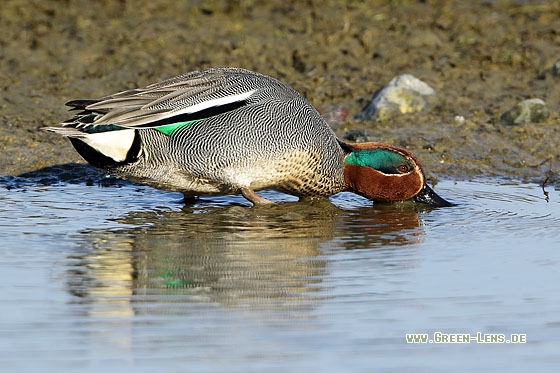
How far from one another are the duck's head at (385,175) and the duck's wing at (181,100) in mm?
618

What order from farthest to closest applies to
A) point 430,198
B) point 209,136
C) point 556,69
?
point 556,69 → point 430,198 → point 209,136

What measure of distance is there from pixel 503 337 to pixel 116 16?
675 centimetres

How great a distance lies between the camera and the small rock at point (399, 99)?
8.70 meters

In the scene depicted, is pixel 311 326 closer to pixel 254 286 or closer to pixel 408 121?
pixel 254 286

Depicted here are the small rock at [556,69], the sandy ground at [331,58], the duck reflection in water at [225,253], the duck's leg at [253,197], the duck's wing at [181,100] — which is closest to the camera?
the duck reflection in water at [225,253]

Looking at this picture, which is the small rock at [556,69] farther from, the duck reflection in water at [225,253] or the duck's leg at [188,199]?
the duck's leg at [188,199]

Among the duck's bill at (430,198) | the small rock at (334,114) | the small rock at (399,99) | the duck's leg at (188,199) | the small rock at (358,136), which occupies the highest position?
the small rock at (399,99)

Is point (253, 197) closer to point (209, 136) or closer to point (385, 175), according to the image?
point (209, 136)

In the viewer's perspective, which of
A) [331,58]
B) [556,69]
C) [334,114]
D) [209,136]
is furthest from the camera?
[331,58]

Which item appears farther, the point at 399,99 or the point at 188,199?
the point at 399,99

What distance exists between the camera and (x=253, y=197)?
668 cm

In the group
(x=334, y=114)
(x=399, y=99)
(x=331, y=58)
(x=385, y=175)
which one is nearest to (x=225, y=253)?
(x=385, y=175)

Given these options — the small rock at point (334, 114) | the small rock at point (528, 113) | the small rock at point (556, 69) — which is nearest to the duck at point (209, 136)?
the small rock at point (334, 114)

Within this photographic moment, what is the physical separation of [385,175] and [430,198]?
1.03ft
